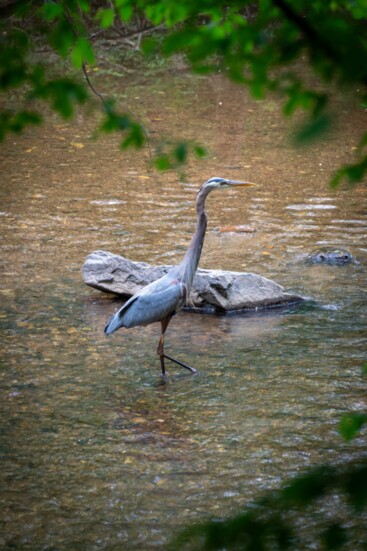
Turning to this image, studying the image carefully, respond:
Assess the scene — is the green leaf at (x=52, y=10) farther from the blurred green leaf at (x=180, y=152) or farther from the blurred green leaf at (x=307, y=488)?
the blurred green leaf at (x=307, y=488)

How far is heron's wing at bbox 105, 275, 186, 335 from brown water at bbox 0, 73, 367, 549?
0.33m

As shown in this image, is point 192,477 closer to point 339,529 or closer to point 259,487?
point 259,487

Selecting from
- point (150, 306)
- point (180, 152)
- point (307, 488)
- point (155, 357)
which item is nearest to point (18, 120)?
point (180, 152)

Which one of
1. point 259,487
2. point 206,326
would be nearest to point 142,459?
point 259,487

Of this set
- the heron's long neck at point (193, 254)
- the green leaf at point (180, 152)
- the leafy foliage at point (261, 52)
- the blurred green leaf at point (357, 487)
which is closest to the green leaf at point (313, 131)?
the leafy foliage at point (261, 52)

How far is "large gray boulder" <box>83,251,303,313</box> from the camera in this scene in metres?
7.09

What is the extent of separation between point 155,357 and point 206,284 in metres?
0.96

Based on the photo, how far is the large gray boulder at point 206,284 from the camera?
279 inches

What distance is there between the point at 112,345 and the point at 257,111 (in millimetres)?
8523

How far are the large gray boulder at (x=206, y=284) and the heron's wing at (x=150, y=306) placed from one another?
885 millimetres

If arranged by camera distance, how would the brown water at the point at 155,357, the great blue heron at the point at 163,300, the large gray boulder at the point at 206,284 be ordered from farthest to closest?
the large gray boulder at the point at 206,284 < the great blue heron at the point at 163,300 < the brown water at the point at 155,357

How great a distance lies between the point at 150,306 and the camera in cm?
614

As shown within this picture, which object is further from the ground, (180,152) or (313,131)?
(313,131)

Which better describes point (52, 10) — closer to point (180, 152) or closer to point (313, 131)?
point (180, 152)
